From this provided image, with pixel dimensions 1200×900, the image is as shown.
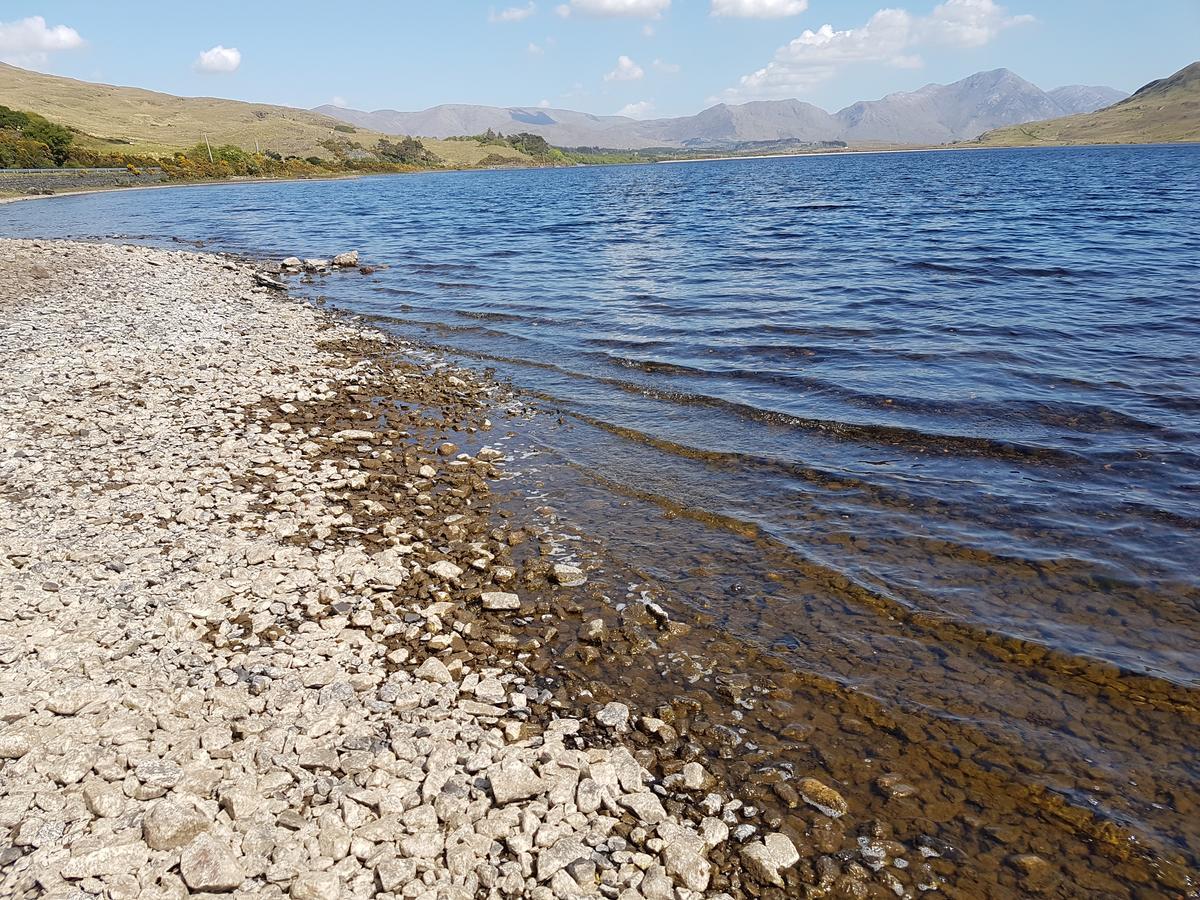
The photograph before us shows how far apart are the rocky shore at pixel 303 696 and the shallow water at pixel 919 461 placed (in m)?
1.93

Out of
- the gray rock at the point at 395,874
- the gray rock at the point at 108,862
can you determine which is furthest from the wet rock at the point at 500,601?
the gray rock at the point at 108,862

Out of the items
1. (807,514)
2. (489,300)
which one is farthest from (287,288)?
(807,514)

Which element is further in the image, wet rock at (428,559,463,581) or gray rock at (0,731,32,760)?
wet rock at (428,559,463,581)

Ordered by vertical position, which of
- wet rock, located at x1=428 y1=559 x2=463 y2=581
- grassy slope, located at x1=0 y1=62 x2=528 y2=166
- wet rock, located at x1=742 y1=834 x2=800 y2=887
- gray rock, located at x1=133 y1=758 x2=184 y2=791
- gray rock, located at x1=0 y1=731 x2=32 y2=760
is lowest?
wet rock, located at x1=742 y1=834 x2=800 y2=887

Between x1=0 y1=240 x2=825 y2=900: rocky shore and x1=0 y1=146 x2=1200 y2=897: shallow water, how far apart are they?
6.33ft

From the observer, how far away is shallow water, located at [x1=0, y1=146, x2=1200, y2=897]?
6.68 m

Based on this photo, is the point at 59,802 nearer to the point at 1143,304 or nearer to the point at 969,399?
the point at 969,399

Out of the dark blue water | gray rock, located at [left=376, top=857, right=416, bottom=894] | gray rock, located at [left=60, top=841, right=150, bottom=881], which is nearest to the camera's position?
gray rock, located at [left=60, top=841, right=150, bottom=881]

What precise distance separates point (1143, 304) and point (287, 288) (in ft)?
101

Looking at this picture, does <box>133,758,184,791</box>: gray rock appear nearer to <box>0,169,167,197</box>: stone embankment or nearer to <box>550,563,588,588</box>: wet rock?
<box>550,563,588,588</box>: wet rock

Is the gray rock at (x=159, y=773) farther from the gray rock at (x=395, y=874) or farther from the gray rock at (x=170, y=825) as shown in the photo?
the gray rock at (x=395, y=874)

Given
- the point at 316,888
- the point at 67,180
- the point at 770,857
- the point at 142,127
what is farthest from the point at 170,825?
the point at 142,127

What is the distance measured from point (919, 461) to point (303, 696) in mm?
9958

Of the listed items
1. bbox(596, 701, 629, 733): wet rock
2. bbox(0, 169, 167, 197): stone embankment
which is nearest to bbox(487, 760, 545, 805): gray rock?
bbox(596, 701, 629, 733): wet rock
